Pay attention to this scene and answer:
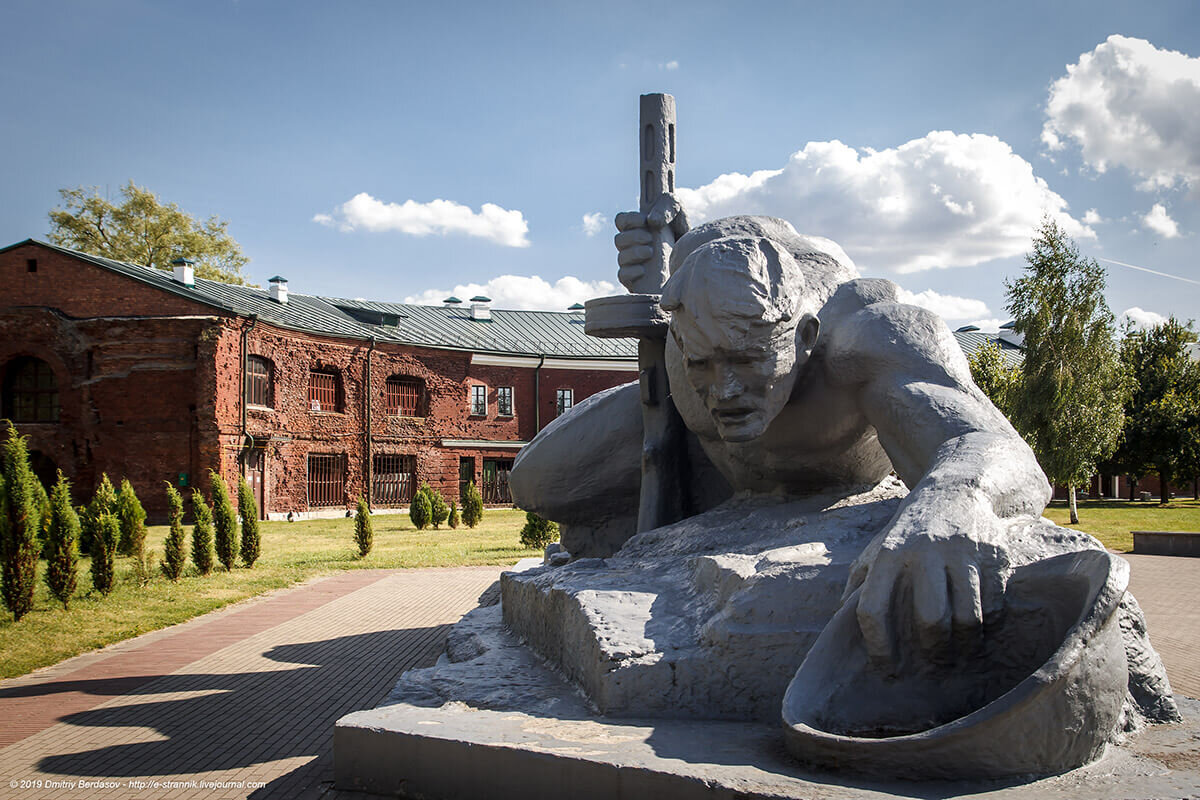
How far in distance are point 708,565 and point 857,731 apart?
2.70 feet

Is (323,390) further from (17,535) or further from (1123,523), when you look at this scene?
(1123,523)

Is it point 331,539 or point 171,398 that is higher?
point 171,398

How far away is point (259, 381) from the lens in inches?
940

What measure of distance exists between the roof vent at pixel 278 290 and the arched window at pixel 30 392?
21.1 feet

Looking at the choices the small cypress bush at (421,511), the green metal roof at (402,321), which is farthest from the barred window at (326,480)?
the small cypress bush at (421,511)

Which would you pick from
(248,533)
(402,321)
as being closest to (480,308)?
(402,321)

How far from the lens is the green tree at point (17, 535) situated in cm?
796

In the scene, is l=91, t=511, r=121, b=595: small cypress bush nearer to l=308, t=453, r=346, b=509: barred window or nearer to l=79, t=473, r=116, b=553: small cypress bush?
l=79, t=473, r=116, b=553: small cypress bush

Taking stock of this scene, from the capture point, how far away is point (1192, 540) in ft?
45.2

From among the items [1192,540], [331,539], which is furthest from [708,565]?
[331,539]

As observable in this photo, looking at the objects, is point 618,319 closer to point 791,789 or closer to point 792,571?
point 792,571

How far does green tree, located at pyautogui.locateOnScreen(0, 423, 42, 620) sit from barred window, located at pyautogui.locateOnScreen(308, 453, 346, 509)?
17.9 m

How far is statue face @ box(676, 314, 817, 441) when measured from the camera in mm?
2445

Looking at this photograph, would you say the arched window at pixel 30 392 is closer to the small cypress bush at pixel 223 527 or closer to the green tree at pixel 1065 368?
the small cypress bush at pixel 223 527
